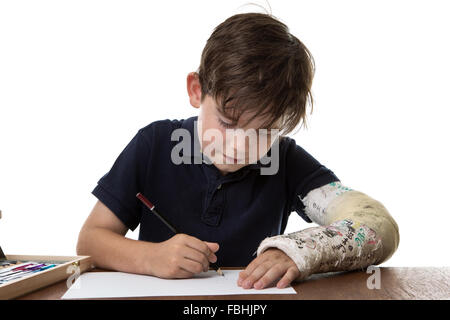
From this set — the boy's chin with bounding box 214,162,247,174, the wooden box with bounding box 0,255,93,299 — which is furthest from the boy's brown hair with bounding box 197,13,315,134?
the wooden box with bounding box 0,255,93,299

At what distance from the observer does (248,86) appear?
0.77 meters

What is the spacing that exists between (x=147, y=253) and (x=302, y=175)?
0.42 metres

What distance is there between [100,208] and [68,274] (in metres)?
0.25

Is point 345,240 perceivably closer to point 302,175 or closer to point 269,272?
point 269,272

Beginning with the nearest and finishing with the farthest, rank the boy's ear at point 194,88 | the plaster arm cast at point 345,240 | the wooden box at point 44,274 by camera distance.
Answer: the wooden box at point 44,274 → the plaster arm cast at point 345,240 → the boy's ear at point 194,88

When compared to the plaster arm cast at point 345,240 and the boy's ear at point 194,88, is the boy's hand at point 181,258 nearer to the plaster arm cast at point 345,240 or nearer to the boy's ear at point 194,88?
the plaster arm cast at point 345,240

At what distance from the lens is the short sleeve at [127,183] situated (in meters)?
0.92

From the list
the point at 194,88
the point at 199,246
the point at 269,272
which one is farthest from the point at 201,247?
the point at 194,88

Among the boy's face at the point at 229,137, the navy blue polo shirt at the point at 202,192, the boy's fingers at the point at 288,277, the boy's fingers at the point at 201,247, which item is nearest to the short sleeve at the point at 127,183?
the navy blue polo shirt at the point at 202,192

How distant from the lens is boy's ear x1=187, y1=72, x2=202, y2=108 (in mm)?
885

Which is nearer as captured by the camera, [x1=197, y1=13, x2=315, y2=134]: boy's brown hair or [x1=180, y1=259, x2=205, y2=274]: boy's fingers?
[x1=180, y1=259, x2=205, y2=274]: boy's fingers

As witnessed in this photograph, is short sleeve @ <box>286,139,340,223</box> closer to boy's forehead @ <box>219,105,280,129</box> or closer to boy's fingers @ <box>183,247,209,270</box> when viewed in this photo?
boy's forehead @ <box>219,105,280,129</box>

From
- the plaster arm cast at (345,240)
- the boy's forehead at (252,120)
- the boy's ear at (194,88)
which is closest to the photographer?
the plaster arm cast at (345,240)

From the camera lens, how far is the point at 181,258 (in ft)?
2.22
